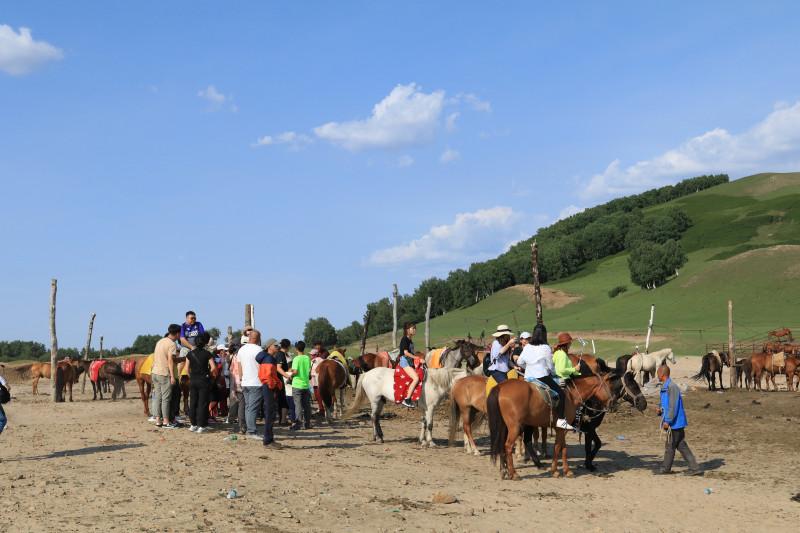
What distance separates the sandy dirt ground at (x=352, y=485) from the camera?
922 cm

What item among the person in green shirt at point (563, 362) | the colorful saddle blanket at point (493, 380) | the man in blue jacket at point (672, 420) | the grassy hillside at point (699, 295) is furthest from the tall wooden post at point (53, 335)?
the grassy hillside at point (699, 295)

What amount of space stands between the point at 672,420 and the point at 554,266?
119452mm

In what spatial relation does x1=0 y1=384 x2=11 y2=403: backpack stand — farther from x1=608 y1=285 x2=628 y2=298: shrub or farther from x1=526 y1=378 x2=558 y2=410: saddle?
x1=608 y1=285 x2=628 y2=298: shrub

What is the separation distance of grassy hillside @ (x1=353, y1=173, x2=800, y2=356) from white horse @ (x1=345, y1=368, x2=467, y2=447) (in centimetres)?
4051

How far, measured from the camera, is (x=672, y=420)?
42.5 feet

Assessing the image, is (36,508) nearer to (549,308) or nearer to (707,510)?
(707,510)

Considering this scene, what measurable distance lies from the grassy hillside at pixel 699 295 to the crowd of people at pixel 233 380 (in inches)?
1570

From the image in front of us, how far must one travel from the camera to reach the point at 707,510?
10.6 metres

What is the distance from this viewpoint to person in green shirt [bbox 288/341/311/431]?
681 inches

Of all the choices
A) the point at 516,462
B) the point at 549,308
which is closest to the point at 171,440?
the point at 516,462

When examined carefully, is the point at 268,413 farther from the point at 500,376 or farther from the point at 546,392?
the point at 546,392

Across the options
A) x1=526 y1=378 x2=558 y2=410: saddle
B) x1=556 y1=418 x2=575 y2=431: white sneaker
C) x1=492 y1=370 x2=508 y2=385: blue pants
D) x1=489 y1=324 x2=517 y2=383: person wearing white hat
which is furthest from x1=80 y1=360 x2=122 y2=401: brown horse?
x1=556 y1=418 x2=575 y2=431: white sneaker

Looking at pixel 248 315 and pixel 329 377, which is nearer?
pixel 329 377

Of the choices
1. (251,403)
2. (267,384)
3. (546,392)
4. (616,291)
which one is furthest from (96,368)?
(616,291)
